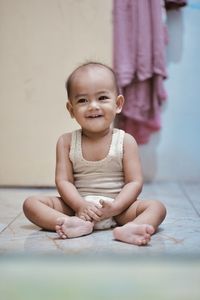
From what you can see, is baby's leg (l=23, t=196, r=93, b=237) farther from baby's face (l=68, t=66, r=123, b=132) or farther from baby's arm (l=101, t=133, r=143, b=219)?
baby's face (l=68, t=66, r=123, b=132)

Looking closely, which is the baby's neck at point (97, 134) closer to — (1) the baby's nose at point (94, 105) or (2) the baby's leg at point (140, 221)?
(1) the baby's nose at point (94, 105)

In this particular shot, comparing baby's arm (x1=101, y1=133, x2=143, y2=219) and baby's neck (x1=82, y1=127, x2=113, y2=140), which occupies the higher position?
baby's neck (x1=82, y1=127, x2=113, y2=140)

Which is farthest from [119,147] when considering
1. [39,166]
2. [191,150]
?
[191,150]

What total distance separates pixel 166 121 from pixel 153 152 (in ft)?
0.54

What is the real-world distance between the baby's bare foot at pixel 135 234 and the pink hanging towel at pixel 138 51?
1.10 metres

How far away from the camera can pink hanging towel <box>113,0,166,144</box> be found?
196cm

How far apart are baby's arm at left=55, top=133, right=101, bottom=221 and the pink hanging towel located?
0.85 metres

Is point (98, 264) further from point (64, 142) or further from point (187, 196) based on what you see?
point (187, 196)

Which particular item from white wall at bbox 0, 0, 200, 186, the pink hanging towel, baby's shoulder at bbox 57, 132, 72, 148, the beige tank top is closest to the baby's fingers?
the beige tank top

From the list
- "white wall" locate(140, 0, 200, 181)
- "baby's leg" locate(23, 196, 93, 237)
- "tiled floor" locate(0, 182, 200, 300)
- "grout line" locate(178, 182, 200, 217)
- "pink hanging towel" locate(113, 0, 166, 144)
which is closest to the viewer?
"tiled floor" locate(0, 182, 200, 300)

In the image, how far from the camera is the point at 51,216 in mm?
1085

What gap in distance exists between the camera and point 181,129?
7.13ft

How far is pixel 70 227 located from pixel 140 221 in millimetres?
163

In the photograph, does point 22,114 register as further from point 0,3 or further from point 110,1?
point 110,1
